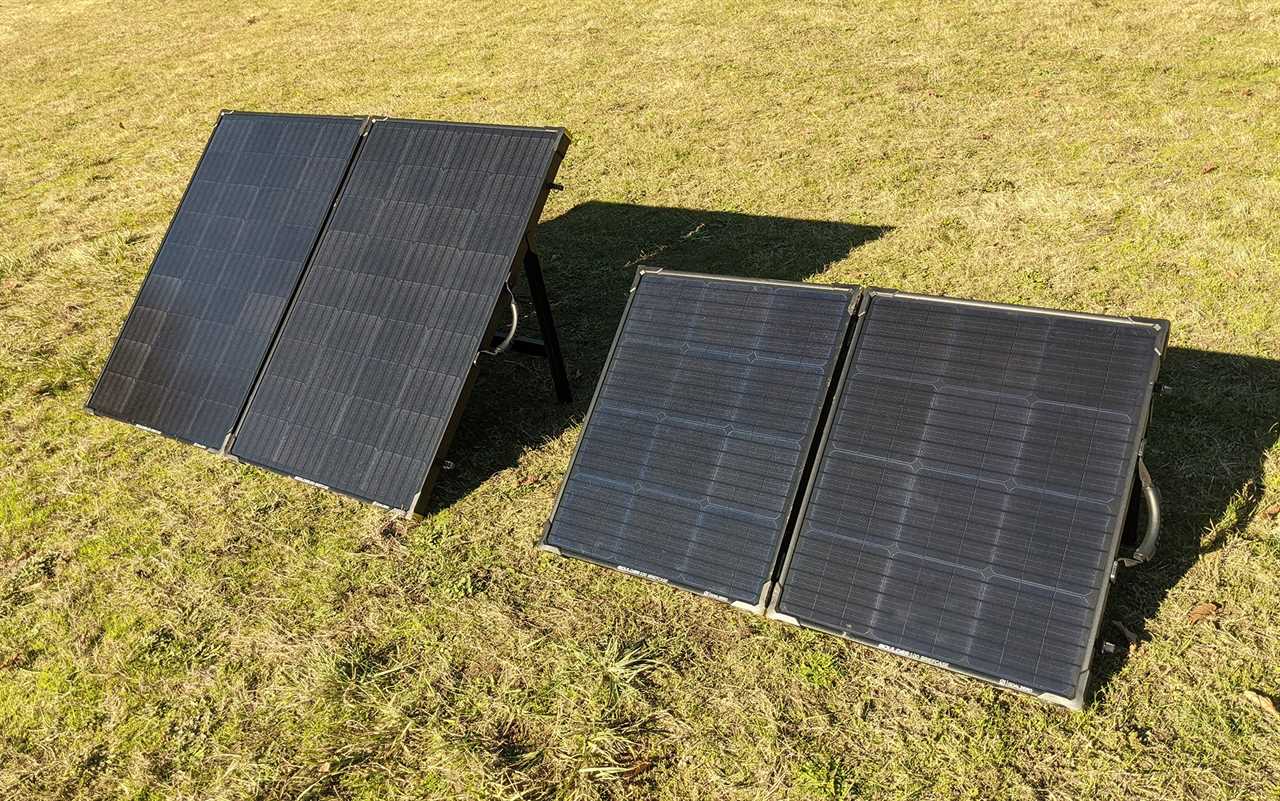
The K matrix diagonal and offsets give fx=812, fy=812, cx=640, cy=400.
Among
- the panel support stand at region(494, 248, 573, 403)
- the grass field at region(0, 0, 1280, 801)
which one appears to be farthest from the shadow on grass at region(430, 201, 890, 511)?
the panel support stand at region(494, 248, 573, 403)

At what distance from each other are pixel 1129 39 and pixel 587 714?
48.2 ft

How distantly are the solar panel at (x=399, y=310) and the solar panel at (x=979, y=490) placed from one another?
3.08 m

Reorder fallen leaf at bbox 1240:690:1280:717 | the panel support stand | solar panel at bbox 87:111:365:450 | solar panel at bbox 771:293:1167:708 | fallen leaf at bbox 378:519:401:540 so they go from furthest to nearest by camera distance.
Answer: solar panel at bbox 87:111:365:450
the panel support stand
fallen leaf at bbox 378:519:401:540
fallen leaf at bbox 1240:690:1280:717
solar panel at bbox 771:293:1167:708

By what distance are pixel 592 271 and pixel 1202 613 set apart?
7.09m

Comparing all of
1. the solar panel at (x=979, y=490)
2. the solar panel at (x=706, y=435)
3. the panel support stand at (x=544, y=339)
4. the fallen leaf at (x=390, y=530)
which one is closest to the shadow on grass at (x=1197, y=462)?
the solar panel at (x=979, y=490)

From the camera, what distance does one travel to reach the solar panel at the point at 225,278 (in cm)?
752

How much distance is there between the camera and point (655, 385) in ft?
19.6

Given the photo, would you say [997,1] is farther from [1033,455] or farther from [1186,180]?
[1033,455]

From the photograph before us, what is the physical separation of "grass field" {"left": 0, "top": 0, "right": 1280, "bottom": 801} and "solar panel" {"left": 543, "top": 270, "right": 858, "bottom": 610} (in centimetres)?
65

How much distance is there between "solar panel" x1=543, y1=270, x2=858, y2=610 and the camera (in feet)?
17.4

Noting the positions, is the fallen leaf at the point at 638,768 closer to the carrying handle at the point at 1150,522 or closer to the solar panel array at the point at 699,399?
the solar panel array at the point at 699,399

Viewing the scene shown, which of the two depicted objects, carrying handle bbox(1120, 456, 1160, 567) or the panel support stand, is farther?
the panel support stand

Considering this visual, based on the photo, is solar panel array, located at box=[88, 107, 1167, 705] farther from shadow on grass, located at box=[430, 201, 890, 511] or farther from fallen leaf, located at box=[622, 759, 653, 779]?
fallen leaf, located at box=[622, 759, 653, 779]

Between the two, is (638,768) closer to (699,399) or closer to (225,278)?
(699,399)
